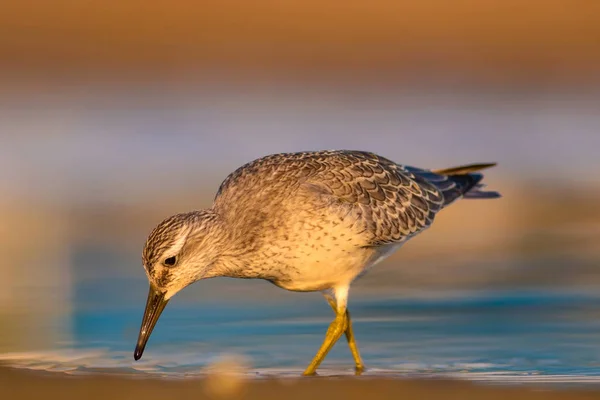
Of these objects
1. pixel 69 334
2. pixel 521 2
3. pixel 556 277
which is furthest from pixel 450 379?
pixel 521 2

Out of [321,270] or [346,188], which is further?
[346,188]

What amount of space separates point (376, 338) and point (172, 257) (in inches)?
76.4

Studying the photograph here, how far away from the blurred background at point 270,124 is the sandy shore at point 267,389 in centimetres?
219

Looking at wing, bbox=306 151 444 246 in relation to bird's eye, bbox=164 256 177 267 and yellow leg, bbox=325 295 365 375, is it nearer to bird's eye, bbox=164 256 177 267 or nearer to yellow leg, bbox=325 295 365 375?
yellow leg, bbox=325 295 365 375

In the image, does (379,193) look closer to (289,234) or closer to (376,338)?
(376,338)

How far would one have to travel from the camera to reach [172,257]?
9.12 meters

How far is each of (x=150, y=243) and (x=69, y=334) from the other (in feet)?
4.94

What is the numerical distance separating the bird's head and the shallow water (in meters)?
0.40

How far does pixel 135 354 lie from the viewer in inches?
356

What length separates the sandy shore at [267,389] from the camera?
23.8 ft

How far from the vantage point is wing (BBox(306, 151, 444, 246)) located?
995cm

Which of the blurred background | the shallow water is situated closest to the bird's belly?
the shallow water

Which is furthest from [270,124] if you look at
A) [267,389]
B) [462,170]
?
[267,389]

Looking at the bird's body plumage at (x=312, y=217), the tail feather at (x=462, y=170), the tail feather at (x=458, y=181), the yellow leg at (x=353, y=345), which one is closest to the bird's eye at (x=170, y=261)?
the bird's body plumage at (x=312, y=217)
